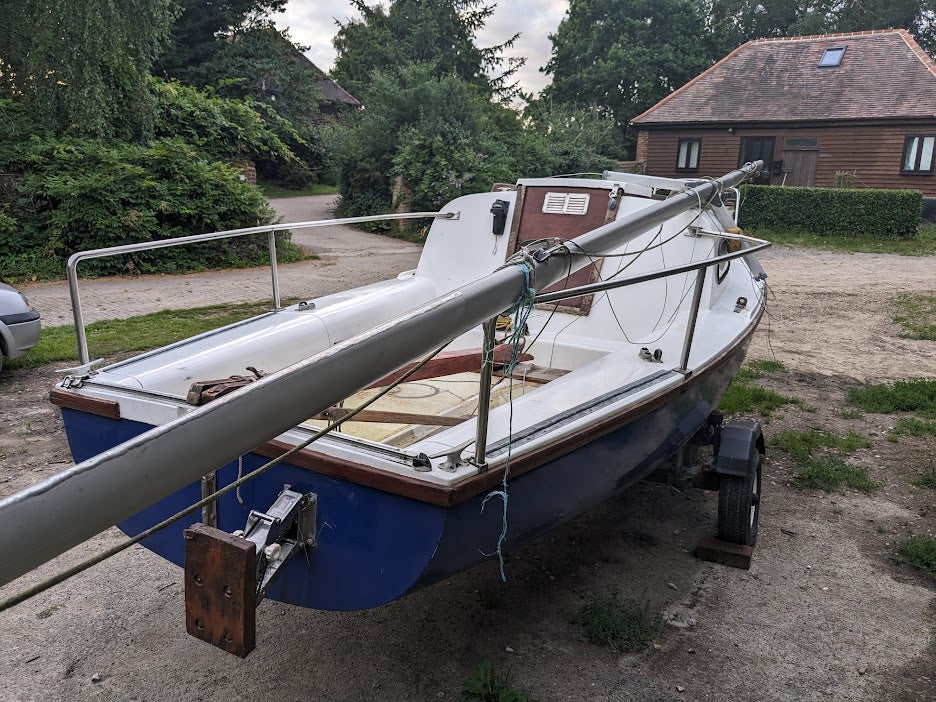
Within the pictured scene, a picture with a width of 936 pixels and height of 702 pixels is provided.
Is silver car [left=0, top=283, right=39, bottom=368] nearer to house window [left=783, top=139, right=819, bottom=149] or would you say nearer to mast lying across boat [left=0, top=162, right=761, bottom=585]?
mast lying across boat [left=0, top=162, right=761, bottom=585]

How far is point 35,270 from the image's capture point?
11.2 meters

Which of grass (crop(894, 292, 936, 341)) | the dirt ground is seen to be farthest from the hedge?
the dirt ground

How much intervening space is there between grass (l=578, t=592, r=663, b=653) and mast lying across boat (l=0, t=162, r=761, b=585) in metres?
1.62

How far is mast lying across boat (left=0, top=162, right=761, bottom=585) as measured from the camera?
124 cm

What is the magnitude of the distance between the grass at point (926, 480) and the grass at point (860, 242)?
13056 mm

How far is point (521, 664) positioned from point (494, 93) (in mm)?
30788

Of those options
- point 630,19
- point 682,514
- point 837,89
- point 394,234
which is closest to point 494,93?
point 630,19

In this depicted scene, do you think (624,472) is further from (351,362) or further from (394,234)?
(394,234)

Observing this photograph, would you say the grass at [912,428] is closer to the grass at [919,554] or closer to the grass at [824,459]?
the grass at [824,459]

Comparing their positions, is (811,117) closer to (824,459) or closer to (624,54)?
(624,54)

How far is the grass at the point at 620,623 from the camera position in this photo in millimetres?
3078

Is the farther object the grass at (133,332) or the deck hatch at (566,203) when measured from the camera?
the grass at (133,332)

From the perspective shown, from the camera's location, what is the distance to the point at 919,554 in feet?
12.4

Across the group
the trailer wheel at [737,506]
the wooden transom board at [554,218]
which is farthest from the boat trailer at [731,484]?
the wooden transom board at [554,218]
